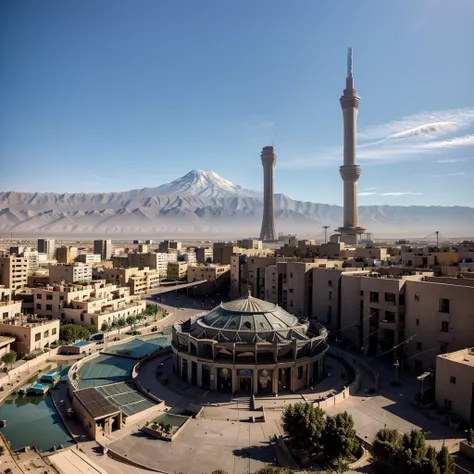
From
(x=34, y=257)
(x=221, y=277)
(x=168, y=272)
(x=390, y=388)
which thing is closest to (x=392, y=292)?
(x=390, y=388)

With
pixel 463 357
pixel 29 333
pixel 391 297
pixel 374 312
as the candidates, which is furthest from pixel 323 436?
pixel 29 333

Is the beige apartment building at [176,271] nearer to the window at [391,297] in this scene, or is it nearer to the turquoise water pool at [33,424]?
the window at [391,297]

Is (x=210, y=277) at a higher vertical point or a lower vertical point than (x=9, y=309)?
higher

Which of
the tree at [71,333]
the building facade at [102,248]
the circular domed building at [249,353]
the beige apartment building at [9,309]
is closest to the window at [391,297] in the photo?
the circular domed building at [249,353]

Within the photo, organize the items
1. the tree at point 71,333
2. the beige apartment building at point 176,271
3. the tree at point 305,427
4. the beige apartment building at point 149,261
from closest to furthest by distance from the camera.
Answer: the tree at point 305,427
the tree at point 71,333
the beige apartment building at point 176,271
the beige apartment building at point 149,261

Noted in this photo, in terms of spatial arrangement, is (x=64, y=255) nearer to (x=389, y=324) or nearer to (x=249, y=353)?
(x=249, y=353)
